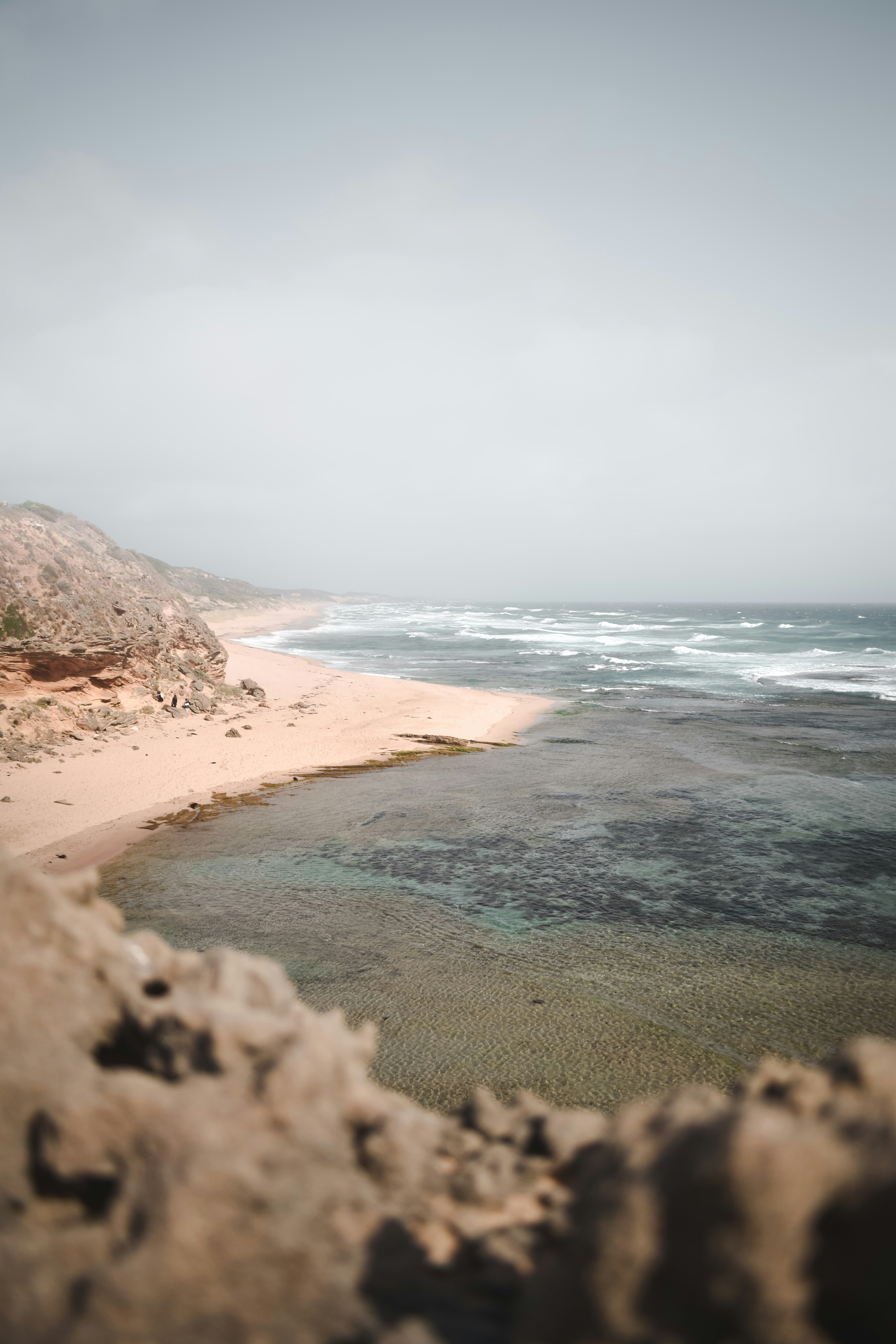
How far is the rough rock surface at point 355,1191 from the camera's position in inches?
63.5

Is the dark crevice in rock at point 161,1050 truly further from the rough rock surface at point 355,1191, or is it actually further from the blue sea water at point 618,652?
the blue sea water at point 618,652

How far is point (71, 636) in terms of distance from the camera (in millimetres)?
17750

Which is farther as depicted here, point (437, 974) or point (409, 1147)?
point (437, 974)

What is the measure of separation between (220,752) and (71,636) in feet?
16.4

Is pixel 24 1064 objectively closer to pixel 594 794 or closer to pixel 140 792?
pixel 140 792

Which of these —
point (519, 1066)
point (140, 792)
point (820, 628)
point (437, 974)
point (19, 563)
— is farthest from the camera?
point (820, 628)

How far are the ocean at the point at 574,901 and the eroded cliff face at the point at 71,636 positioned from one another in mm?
7095

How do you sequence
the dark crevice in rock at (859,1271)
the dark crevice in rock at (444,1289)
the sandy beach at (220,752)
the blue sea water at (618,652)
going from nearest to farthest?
the dark crevice in rock at (859,1271), the dark crevice in rock at (444,1289), the sandy beach at (220,752), the blue sea water at (618,652)

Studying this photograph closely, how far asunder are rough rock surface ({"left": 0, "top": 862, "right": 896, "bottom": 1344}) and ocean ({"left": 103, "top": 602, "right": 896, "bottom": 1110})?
3.54m

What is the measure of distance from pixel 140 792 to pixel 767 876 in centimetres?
1240

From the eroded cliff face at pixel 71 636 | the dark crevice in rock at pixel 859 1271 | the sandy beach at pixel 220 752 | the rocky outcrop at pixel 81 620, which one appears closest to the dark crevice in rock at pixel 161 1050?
the dark crevice in rock at pixel 859 1271

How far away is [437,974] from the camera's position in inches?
305

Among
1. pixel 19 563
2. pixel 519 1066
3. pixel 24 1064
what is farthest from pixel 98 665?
pixel 24 1064

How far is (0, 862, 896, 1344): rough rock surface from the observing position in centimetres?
161
